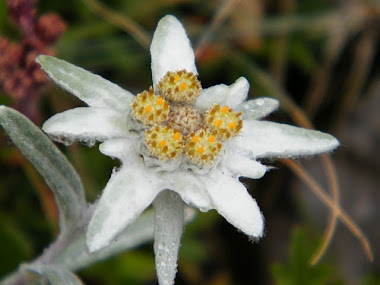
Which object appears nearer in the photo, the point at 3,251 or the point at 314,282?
the point at 314,282

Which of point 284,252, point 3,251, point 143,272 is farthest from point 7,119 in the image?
point 284,252

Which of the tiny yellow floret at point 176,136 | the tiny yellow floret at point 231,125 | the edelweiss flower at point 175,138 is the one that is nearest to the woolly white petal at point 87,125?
the edelweiss flower at point 175,138

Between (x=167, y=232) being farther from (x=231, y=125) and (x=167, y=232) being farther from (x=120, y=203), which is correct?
(x=231, y=125)

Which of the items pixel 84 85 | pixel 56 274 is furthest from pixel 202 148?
pixel 56 274

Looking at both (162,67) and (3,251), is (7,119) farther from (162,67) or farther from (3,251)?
(3,251)

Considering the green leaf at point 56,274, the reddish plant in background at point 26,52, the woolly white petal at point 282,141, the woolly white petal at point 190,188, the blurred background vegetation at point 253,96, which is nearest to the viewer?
the woolly white petal at point 190,188

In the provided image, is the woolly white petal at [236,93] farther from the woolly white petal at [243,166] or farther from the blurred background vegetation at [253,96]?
the blurred background vegetation at [253,96]
